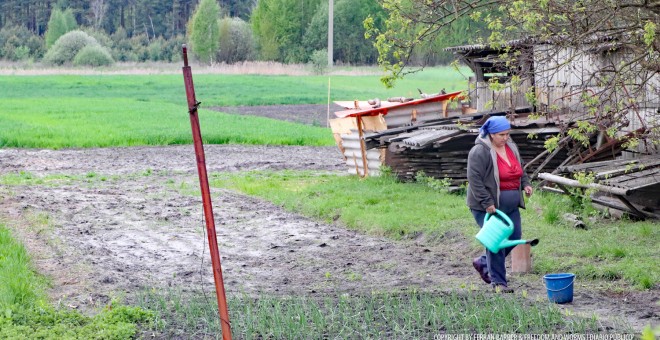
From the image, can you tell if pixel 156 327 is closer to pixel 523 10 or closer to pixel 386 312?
pixel 386 312

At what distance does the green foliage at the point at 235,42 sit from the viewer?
92.9 m

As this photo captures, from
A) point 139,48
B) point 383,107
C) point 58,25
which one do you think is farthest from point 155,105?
point 58,25

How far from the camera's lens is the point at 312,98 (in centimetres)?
5000

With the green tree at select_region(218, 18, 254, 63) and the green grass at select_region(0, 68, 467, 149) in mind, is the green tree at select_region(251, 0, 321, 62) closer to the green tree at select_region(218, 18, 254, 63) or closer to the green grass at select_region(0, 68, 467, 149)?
the green tree at select_region(218, 18, 254, 63)

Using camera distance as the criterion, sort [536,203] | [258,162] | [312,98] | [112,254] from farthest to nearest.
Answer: [312,98]
[258,162]
[536,203]
[112,254]

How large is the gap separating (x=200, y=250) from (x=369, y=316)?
473 centimetres

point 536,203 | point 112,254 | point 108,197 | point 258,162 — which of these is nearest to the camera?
point 112,254

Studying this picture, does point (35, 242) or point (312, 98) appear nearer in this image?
point (35, 242)

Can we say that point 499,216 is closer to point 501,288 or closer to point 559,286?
point 501,288

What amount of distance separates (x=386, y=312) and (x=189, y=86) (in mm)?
2731

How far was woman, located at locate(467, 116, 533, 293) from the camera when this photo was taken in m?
8.84

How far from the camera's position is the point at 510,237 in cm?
922

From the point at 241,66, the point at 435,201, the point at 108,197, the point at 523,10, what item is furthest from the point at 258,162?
the point at 241,66

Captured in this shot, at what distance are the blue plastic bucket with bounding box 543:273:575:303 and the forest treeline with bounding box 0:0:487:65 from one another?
5827 cm
